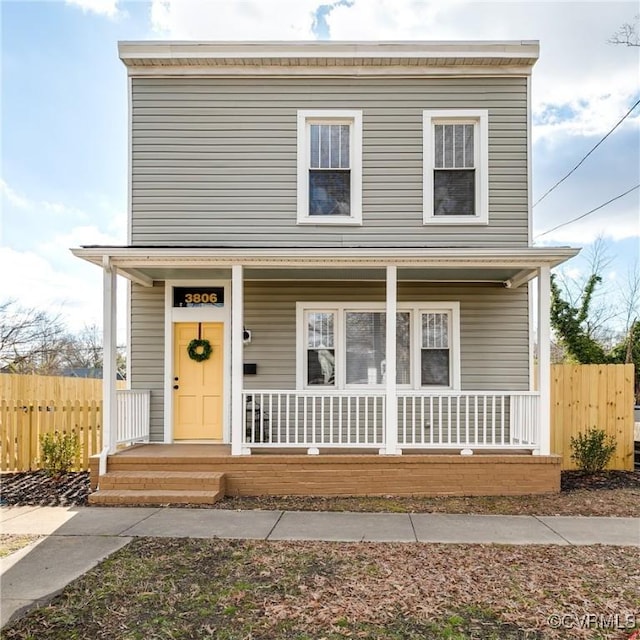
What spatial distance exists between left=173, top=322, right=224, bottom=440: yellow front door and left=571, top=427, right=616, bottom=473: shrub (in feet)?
19.4

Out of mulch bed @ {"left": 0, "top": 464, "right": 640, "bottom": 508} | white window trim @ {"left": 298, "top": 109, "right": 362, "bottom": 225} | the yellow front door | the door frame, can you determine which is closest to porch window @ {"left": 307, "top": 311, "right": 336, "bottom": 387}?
the door frame

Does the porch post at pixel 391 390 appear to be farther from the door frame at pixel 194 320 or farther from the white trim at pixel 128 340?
the white trim at pixel 128 340

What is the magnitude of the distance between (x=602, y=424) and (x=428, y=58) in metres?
6.83

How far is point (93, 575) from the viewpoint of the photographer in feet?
13.4

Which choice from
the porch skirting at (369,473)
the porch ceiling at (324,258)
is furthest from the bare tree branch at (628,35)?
the porch skirting at (369,473)

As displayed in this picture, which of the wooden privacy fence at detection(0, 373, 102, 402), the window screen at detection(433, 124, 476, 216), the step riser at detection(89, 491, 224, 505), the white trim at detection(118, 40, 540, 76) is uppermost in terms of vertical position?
the white trim at detection(118, 40, 540, 76)

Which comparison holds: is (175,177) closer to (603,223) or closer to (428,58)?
(428,58)

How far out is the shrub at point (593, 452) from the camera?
7984 millimetres

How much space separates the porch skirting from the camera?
6.82 meters

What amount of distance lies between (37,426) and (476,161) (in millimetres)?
8580

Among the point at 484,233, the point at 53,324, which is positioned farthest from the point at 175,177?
the point at 53,324

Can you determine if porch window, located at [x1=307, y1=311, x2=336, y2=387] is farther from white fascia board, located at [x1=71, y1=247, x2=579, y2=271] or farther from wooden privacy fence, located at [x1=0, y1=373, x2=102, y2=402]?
wooden privacy fence, located at [x1=0, y1=373, x2=102, y2=402]

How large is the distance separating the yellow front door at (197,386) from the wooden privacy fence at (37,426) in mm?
1345

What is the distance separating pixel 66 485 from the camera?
7.35m
